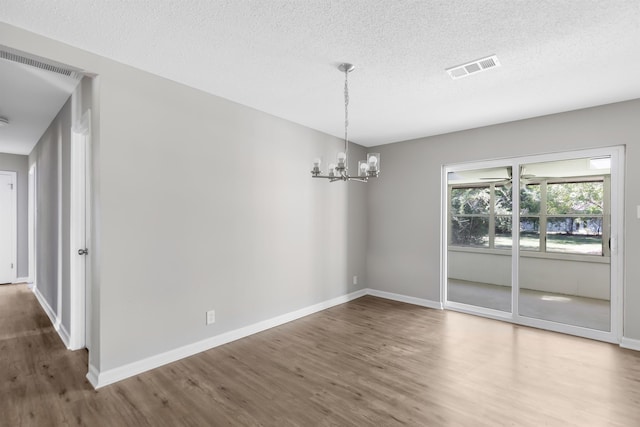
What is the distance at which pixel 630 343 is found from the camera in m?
3.24

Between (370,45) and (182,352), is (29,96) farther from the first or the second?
(370,45)

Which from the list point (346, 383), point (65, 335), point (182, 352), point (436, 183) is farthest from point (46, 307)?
point (436, 183)

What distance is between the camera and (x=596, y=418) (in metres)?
2.10

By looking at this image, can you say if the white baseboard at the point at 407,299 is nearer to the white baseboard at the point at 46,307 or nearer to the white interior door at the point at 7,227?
the white baseboard at the point at 46,307

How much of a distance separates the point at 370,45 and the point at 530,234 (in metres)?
3.34

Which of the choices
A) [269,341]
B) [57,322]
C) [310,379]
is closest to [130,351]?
[269,341]

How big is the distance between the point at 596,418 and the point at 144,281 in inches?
142

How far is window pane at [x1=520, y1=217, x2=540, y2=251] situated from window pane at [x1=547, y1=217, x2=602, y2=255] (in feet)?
0.41

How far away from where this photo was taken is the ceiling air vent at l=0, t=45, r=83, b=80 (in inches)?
85.0

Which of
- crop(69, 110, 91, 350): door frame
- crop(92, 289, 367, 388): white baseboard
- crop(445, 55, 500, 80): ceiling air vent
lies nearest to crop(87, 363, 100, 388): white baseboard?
crop(92, 289, 367, 388): white baseboard

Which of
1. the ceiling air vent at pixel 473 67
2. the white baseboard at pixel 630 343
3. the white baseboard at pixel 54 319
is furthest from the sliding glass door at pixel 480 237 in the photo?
the white baseboard at pixel 54 319

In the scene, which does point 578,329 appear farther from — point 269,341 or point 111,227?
point 111,227

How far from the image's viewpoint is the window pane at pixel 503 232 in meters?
4.21

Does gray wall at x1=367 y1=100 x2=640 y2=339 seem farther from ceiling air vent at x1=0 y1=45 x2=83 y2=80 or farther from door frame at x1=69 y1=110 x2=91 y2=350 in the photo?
ceiling air vent at x1=0 y1=45 x2=83 y2=80
